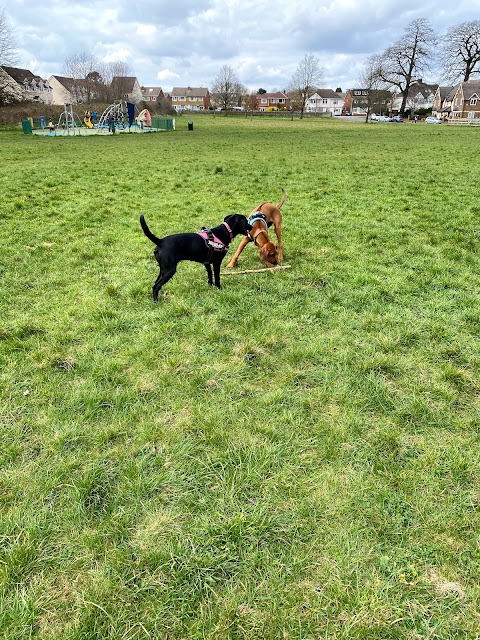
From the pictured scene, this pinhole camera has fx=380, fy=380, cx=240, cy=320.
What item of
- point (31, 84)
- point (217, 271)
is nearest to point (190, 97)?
point (31, 84)

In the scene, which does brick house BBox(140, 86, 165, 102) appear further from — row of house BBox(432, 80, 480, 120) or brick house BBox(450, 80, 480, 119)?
brick house BBox(450, 80, 480, 119)

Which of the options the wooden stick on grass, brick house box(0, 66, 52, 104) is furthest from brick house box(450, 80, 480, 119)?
the wooden stick on grass

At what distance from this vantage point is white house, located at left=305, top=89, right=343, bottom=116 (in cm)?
11644

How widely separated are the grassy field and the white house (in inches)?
5132

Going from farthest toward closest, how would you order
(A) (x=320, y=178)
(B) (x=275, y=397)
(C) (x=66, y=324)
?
(A) (x=320, y=178)
(C) (x=66, y=324)
(B) (x=275, y=397)

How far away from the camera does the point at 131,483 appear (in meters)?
2.20

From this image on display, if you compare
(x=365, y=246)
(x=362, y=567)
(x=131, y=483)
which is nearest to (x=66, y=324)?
(x=131, y=483)

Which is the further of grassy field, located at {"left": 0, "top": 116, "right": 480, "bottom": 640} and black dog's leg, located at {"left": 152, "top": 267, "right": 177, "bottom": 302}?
black dog's leg, located at {"left": 152, "top": 267, "right": 177, "bottom": 302}

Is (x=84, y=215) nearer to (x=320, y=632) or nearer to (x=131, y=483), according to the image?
(x=131, y=483)

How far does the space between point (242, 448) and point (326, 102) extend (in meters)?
137

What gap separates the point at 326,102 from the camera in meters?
118

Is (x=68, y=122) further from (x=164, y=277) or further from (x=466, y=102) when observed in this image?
(x=466, y=102)

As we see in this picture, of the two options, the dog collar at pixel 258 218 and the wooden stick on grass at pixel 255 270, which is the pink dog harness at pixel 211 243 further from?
the dog collar at pixel 258 218

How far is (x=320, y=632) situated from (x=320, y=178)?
11815 millimetres
